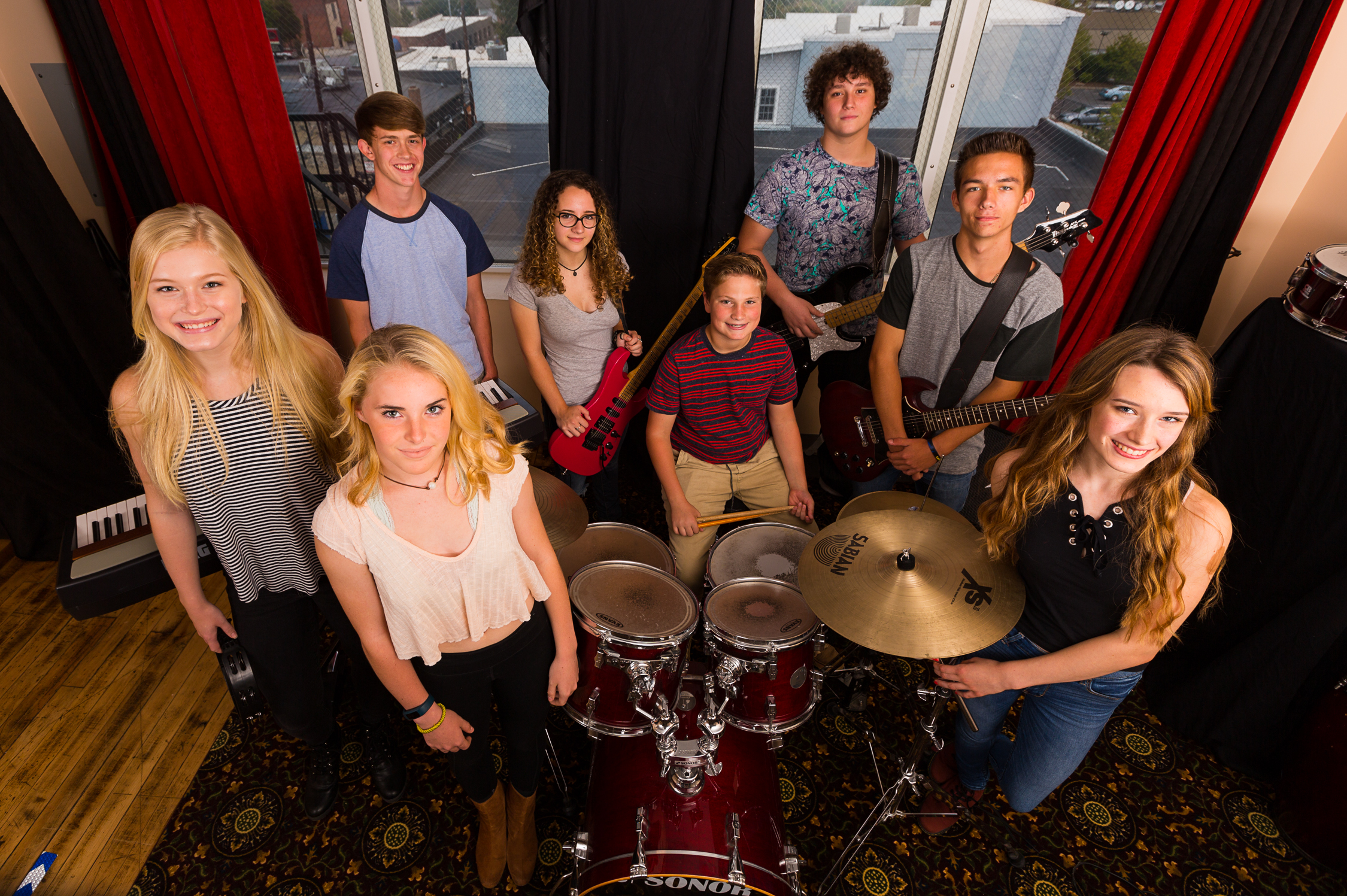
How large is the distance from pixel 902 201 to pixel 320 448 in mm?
1953

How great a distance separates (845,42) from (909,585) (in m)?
2.32

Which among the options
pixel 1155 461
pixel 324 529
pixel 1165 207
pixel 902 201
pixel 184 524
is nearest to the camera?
pixel 324 529

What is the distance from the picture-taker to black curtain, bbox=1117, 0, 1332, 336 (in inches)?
84.4

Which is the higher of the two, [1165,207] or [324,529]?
[1165,207]

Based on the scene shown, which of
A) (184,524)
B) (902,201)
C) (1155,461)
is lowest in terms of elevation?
(184,524)

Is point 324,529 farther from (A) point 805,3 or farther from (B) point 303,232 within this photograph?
(A) point 805,3

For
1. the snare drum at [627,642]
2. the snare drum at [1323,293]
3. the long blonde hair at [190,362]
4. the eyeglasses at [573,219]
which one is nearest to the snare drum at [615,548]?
the snare drum at [627,642]

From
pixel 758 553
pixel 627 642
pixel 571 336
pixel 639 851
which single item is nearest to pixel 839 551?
pixel 758 553

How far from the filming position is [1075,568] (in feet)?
4.71

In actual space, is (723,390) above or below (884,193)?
below

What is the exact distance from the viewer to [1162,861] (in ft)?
6.01

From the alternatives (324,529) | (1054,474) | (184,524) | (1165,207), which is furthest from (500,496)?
(1165,207)

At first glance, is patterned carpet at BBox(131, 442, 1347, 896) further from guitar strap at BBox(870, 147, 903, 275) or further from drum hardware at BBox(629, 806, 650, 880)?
guitar strap at BBox(870, 147, 903, 275)

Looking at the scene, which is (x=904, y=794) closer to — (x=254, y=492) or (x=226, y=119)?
(x=254, y=492)
